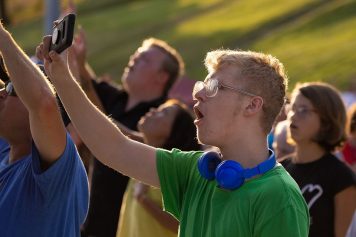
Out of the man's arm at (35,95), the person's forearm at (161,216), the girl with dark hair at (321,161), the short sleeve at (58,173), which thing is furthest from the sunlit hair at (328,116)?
the man's arm at (35,95)

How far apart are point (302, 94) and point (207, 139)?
2.15m

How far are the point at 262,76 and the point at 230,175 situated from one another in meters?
0.40

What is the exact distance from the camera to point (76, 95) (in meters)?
3.32

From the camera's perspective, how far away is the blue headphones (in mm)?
3094

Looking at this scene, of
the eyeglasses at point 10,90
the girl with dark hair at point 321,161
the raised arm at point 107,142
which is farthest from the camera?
the girl with dark hair at point 321,161

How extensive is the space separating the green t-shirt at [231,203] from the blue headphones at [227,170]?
3 centimetres

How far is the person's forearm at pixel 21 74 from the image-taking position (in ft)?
10.2

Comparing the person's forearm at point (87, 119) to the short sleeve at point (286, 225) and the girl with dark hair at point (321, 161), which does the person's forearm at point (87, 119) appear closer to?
the short sleeve at point (286, 225)

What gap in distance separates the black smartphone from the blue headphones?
68 cm

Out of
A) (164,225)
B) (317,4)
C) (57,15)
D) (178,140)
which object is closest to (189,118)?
(178,140)

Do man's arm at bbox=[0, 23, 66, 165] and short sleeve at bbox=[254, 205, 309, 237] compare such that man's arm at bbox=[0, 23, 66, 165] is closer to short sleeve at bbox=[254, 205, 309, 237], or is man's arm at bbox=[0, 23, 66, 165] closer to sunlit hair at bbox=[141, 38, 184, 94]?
short sleeve at bbox=[254, 205, 309, 237]

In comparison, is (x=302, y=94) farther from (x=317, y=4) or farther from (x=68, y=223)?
(x=317, y=4)

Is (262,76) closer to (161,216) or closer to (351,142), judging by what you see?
(161,216)

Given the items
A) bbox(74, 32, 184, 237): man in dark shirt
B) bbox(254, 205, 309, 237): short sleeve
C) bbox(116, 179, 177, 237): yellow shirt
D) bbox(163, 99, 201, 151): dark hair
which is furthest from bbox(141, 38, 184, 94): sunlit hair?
bbox(254, 205, 309, 237): short sleeve
